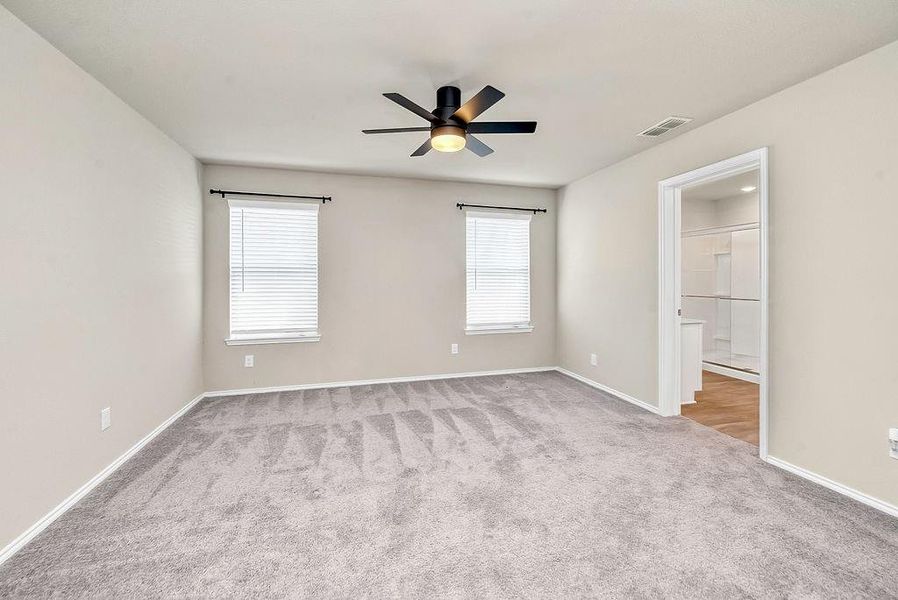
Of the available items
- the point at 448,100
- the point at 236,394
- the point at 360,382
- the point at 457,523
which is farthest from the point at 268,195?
the point at 457,523

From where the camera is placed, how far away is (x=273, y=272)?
15.0 ft

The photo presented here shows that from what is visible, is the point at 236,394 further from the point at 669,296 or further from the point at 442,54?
the point at 669,296

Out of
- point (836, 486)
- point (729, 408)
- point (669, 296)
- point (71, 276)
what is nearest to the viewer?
point (71, 276)

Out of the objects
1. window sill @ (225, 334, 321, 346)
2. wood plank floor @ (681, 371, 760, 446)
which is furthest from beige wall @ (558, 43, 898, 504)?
window sill @ (225, 334, 321, 346)

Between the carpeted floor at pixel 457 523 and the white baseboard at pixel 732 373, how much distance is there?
99.4 inches

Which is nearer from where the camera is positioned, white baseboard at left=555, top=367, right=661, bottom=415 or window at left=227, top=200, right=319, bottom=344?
white baseboard at left=555, top=367, right=661, bottom=415

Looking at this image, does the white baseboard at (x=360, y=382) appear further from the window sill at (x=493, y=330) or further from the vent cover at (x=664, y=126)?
the vent cover at (x=664, y=126)

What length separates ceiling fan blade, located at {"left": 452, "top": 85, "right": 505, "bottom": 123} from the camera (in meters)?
2.09

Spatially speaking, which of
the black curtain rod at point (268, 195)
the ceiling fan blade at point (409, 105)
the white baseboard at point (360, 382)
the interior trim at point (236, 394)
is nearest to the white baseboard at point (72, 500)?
the interior trim at point (236, 394)

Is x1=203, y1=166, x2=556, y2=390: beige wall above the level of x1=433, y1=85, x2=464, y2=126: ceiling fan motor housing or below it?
below

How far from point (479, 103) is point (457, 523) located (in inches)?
88.5

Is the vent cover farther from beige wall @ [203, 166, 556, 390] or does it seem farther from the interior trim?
the interior trim

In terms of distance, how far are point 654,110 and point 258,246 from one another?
4022 mm

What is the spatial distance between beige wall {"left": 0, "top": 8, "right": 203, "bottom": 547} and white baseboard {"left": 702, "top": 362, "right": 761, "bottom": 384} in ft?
21.7
